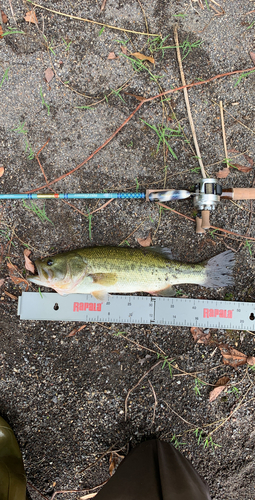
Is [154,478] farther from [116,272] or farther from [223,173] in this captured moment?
[223,173]

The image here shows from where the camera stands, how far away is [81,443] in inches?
145

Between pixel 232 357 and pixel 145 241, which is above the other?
pixel 145 241

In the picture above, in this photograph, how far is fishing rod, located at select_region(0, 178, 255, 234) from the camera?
132 inches

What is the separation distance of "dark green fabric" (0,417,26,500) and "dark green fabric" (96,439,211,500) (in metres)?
1.07

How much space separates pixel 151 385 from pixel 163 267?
5.26 feet

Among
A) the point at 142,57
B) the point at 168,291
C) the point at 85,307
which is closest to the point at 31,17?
the point at 142,57

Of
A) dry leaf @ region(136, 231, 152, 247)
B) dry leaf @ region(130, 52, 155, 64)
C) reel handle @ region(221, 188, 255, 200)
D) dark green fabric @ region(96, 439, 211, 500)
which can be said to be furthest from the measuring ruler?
dry leaf @ region(130, 52, 155, 64)

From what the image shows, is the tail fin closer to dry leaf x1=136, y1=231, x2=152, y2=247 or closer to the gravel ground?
the gravel ground

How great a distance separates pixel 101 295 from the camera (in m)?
3.48

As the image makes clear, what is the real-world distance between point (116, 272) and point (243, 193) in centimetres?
186

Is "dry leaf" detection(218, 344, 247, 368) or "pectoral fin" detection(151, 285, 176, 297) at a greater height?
"pectoral fin" detection(151, 285, 176, 297)

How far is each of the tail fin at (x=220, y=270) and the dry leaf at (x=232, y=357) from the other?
0.91 meters

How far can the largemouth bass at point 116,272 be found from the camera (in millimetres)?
3422

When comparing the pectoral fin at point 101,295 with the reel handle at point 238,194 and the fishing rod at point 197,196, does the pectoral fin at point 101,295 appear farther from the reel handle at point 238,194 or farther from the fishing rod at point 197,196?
the reel handle at point 238,194
